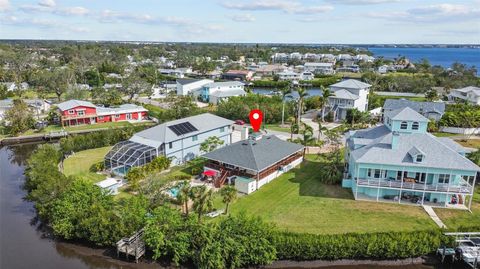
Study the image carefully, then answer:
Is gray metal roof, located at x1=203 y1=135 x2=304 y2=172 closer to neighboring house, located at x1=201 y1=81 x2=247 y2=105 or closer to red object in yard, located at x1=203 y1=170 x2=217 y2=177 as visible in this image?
red object in yard, located at x1=203 y1=170 x2=217 y2=177

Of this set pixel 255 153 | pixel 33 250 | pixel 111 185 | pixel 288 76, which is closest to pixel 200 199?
pixel 255 153

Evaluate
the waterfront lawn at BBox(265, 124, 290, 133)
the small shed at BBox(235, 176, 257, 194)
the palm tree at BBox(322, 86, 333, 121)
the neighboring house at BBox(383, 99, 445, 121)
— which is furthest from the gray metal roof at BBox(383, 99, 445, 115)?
the small shed at BBox(235, 176, 257, 194)

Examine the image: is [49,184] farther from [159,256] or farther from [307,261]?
[307,261]

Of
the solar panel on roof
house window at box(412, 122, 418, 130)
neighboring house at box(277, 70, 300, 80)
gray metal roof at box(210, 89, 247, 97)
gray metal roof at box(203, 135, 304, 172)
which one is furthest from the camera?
neighboring house at box(277, 70, 300, 80)

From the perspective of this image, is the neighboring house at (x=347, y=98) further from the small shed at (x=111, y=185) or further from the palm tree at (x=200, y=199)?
the palm tree at (x=200, y=199)

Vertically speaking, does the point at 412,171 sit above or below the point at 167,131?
below

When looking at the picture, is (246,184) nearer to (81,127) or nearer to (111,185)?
(111,185)

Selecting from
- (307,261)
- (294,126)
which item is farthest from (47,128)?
(307,261)
